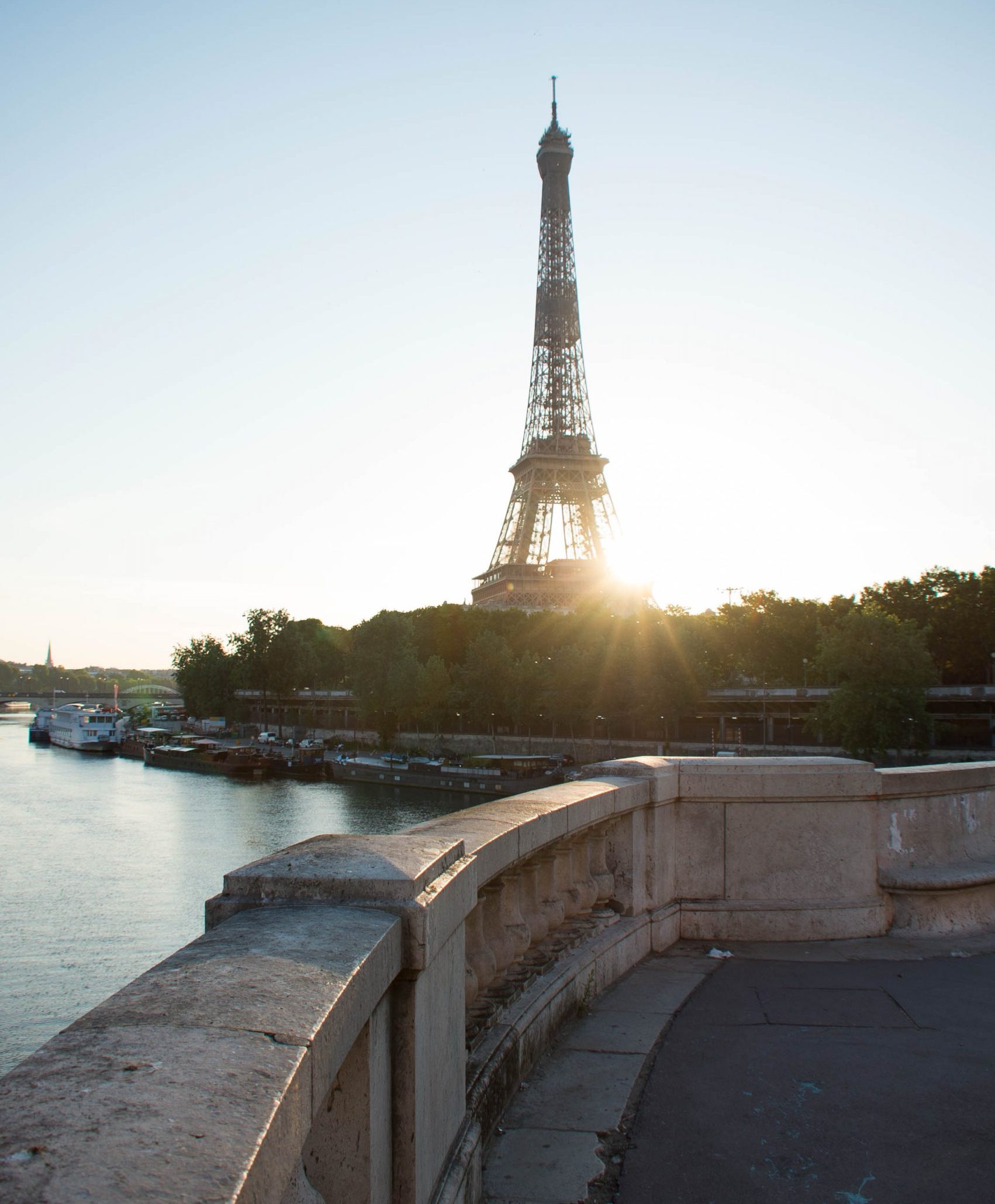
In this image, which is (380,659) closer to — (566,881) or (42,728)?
(42,728)

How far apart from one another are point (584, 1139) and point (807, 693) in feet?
194

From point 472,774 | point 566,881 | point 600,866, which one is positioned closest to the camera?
point 566,881

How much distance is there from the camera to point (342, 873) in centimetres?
284

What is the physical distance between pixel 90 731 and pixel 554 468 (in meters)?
45.0

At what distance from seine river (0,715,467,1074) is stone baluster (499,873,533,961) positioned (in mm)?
7481

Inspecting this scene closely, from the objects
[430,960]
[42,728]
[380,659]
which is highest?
[380,659]

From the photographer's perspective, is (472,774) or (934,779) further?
(472,774)

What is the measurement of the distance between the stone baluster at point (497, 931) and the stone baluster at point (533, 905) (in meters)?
0.37

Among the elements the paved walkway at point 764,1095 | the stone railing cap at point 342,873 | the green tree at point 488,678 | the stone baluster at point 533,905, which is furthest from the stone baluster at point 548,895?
the green tree at point 488,678

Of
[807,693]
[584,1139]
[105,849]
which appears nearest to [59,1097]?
[584,1139]

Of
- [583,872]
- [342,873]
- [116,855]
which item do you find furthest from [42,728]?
[342,873]

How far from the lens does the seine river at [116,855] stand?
2019 cm

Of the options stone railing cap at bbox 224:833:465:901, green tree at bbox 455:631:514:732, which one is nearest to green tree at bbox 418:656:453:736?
green tree at bbox 455:631:514:732

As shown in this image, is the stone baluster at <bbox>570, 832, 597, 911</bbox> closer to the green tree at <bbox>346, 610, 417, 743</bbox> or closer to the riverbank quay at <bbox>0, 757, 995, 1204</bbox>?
the riverbank quay at <bbox>0, 757, 995, 1204</bbox>
